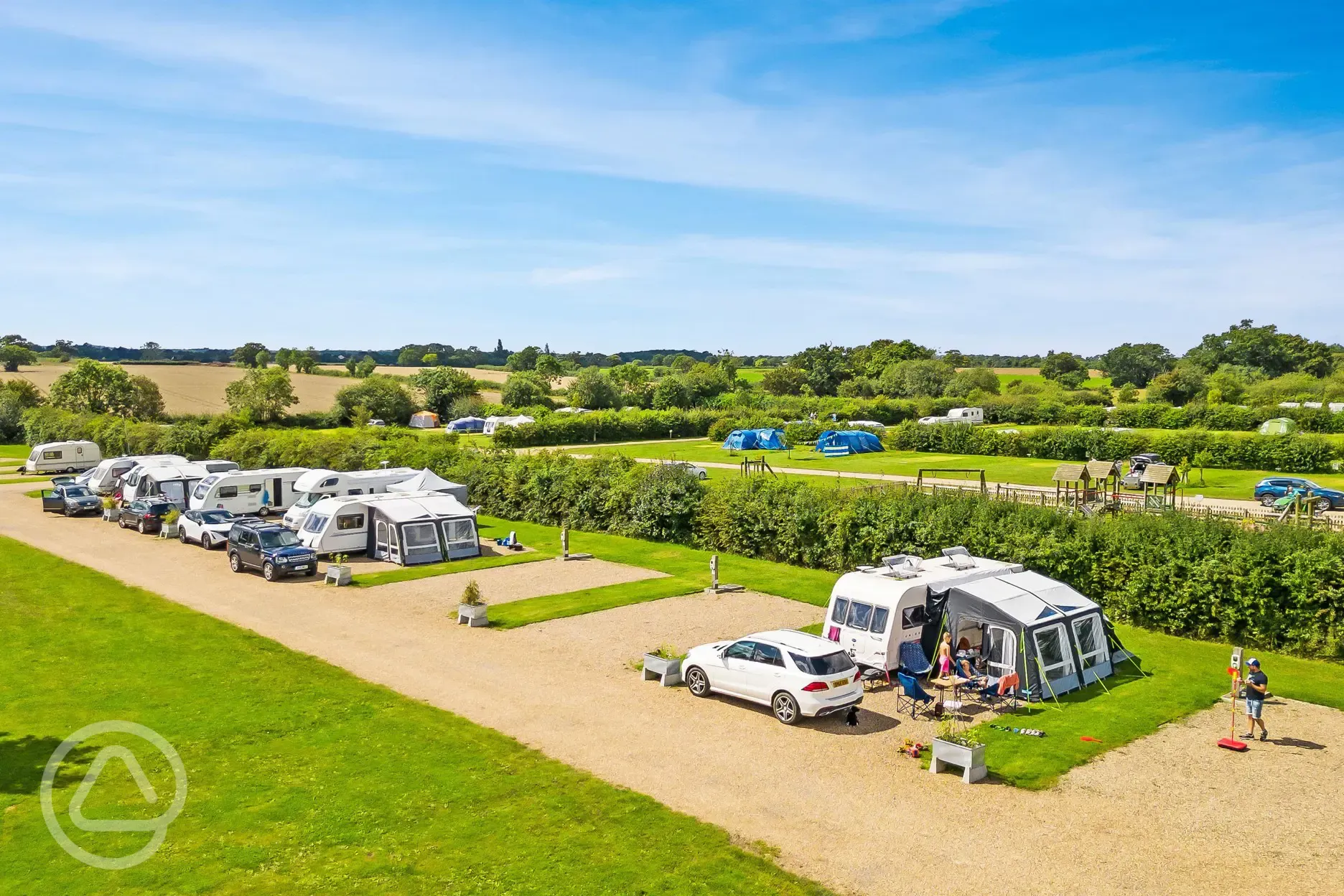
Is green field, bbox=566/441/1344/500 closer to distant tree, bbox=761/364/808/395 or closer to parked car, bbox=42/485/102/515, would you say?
parked car, bbox=42/485/102/515

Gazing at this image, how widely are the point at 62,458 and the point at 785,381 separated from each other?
292 ft

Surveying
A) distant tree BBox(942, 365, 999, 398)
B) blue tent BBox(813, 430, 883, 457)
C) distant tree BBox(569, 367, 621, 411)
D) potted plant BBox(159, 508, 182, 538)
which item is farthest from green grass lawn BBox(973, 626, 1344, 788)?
distant tree BBox(942, 365, 999, 398)

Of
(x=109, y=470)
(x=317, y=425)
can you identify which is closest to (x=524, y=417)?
(x=317, y=425)

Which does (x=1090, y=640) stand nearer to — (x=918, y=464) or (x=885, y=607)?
(x=885, y=607)

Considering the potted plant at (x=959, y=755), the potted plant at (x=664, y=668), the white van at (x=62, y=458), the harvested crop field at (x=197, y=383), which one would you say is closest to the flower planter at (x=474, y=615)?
the potted plant at (x=664, y=668)

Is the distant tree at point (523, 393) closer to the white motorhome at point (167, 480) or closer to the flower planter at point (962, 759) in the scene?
the white motorhome at point (167, 480)

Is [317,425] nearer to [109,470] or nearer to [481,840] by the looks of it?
[109,470]

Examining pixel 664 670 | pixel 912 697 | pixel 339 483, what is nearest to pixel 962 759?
pixel 912 697

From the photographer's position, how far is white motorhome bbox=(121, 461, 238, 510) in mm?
38438

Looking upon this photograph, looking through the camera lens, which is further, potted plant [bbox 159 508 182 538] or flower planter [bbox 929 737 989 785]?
potted plant [bbox 159 508 182 538]

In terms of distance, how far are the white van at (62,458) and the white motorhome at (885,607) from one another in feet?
176

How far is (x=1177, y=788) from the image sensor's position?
1275cm

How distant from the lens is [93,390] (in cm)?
7719

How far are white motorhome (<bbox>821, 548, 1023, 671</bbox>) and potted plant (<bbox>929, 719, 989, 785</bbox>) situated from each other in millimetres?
3809
